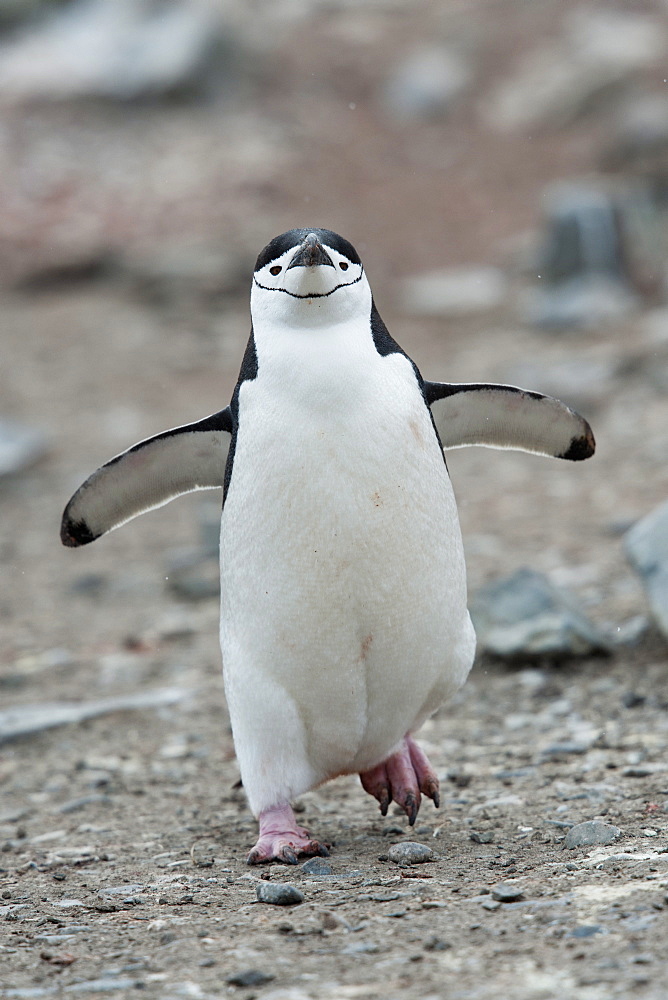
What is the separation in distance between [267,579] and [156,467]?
1.95 feet

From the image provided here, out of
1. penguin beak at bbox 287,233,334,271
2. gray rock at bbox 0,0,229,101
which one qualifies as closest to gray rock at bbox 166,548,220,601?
penguin beak at bbox 287,233,334,271

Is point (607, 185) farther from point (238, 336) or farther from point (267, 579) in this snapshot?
point (267, 579)

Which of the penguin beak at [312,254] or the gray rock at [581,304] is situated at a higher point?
the gray rock at [581,304]

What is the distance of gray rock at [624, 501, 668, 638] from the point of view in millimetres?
4125

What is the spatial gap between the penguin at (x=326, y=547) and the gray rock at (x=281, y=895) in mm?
368

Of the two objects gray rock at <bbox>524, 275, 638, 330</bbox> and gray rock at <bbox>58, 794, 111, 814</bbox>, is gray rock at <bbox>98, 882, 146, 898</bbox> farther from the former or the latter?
gray rock at <bbox>524, 275, 638, 330</bbox>

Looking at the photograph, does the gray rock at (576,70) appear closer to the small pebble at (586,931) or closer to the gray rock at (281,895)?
the gray rock at (281,895)

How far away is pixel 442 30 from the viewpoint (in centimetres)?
1875

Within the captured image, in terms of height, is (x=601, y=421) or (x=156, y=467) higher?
(x=601, y=421)

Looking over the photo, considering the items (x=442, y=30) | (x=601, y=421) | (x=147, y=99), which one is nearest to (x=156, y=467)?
(x=601, y=421)

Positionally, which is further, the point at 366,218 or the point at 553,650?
the point at 366,218

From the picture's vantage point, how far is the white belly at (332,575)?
281cm

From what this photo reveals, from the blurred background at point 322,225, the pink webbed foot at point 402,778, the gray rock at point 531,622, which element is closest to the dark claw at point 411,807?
the pink webbed foot at point 402,778

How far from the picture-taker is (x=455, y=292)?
11758mm
